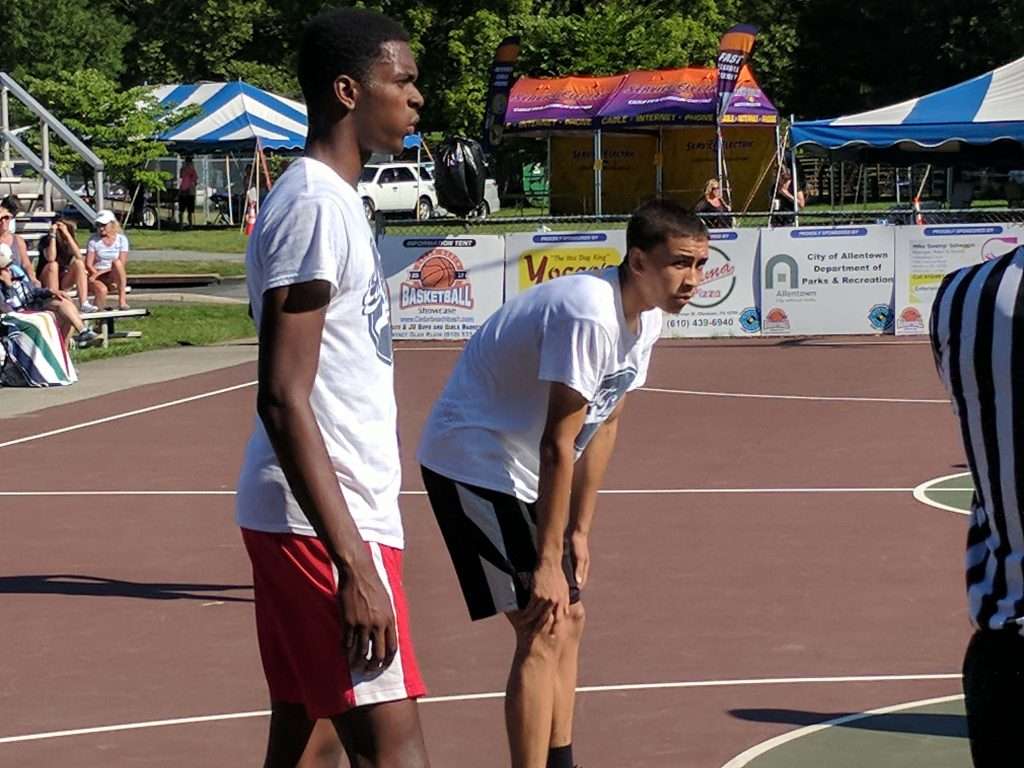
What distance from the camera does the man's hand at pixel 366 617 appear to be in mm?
3793

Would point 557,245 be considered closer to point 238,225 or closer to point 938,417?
point 938,417

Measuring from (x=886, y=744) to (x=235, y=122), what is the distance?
147 ft

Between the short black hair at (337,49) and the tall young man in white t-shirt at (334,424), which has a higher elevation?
the short black hair at (337,49)

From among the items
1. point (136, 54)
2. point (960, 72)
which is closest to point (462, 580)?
point (960, 72)

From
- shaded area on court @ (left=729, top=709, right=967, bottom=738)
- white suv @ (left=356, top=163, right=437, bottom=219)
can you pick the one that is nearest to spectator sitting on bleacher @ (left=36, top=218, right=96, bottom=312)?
shaded area on court @ (left=729, top=709, right=967, bottom=738)

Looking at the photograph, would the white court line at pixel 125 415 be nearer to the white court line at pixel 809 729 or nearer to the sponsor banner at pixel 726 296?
the sponsor banner at pixel 726 296

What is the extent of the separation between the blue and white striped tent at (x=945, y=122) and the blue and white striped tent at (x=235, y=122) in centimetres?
2137

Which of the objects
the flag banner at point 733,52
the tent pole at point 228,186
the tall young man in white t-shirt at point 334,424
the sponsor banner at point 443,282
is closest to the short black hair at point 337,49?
the tall young man in white t-shirt at point 334,424

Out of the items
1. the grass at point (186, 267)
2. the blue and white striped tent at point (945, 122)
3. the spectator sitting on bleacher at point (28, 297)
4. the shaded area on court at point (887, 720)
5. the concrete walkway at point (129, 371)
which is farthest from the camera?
the grass at point (186, 267)

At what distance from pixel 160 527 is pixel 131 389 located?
7.87 meters

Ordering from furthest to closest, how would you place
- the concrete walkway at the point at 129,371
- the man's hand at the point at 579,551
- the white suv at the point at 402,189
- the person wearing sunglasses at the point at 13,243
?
the white suv at the point at 402,189 → the person wearing sunglasses at the point at 13,243 → the concrete walkway at the point at 129,371 → the man's hand at the point at 579,551

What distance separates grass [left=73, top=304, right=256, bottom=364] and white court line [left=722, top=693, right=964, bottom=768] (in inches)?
634

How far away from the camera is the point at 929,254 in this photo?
22719 mm

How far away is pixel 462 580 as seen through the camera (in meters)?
5.73
